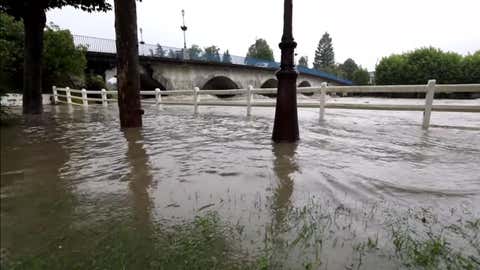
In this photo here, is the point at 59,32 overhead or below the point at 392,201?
overhead

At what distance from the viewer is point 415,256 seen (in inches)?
67.7

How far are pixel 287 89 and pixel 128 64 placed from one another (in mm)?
4114

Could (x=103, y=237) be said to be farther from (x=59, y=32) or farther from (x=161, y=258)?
(x=59, y=32)

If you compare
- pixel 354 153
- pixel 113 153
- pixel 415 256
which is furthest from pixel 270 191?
pixel 113 153

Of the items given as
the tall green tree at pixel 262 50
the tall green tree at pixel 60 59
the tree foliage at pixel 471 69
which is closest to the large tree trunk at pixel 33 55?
the tall green tree at pixel 60 59

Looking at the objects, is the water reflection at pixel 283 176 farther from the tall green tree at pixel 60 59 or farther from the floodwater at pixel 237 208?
the tall green tree at pixel 60 59

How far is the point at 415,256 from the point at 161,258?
5.07 ft

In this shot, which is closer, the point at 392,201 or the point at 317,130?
the point at 392,201

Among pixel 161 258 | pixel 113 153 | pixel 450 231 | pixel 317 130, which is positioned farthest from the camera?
pixel 317 130

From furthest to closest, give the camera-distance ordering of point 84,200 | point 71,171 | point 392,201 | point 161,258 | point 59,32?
point 59,32 → point 71,171 → point 392,201 → point 84,200 → point 161,258

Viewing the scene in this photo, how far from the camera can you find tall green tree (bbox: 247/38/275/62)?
7444 cm

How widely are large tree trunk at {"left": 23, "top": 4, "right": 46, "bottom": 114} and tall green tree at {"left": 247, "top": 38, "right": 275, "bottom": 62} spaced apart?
66592mm

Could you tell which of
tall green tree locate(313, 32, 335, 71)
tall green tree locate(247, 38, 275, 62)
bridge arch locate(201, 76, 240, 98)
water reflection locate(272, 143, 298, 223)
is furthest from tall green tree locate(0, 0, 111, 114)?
tall green tree locate(313, 32, 335, 71)

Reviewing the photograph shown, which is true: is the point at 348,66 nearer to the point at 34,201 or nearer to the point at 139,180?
the point at 139,180
